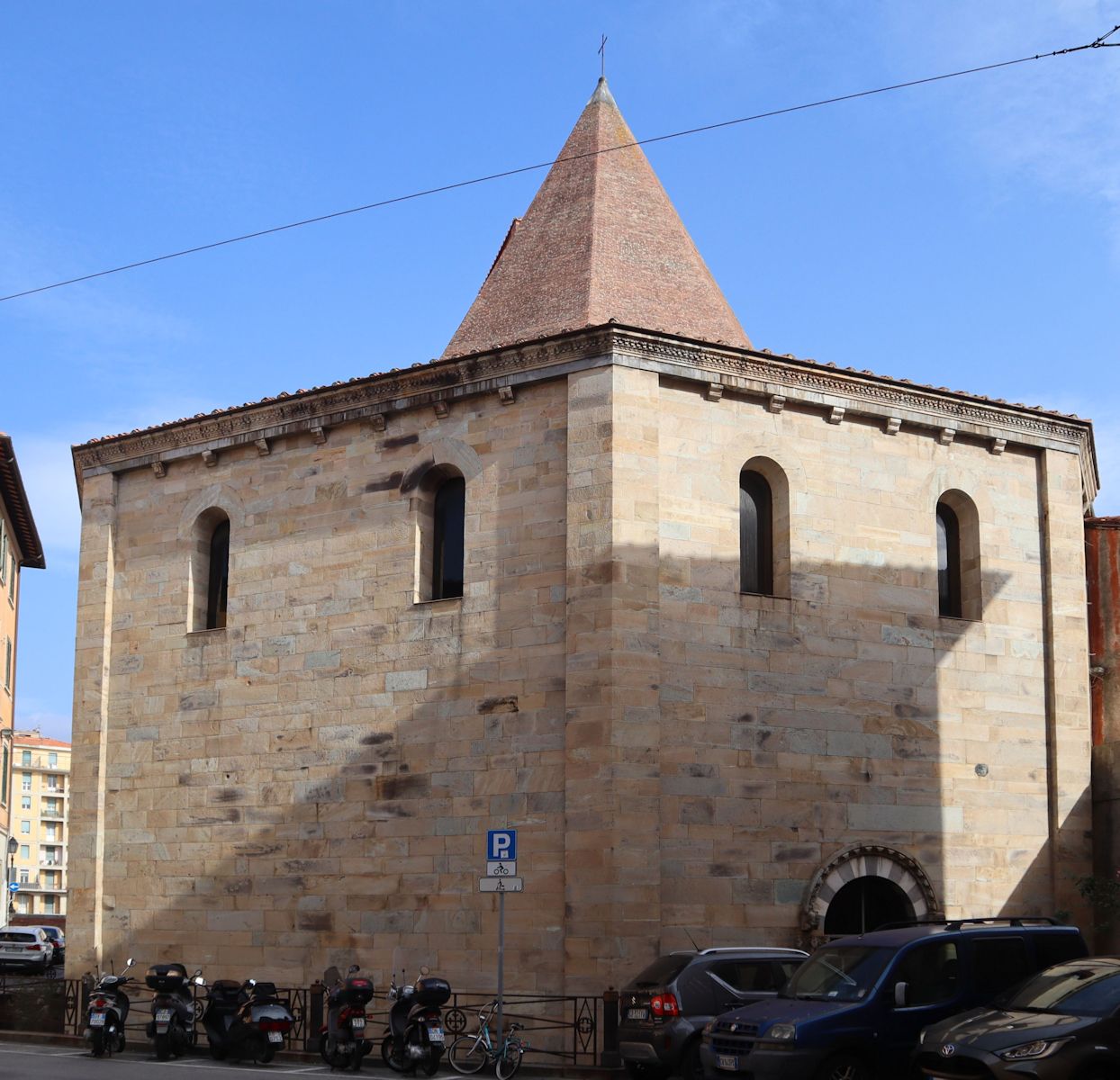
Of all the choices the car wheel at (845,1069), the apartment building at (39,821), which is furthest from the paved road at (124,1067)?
the apartment building at (39,821)

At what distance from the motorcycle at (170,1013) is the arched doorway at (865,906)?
27.3ft

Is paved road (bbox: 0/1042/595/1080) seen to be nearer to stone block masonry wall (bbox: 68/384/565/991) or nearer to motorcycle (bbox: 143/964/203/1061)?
motorcycle (bbox: 143/964/203/1061)

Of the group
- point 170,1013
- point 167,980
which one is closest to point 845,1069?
point 170,1013

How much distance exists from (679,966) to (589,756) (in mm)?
3366

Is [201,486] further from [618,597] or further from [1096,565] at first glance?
[1096,565]

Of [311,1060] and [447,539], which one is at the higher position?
[447,539]

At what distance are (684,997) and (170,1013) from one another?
282 inches

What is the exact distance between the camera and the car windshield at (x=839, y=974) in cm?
1475

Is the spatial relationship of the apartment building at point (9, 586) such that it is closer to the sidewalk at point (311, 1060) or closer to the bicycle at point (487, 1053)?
the sidewalk at point (311, 1060)

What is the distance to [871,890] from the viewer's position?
828 inches

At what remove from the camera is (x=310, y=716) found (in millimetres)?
22141

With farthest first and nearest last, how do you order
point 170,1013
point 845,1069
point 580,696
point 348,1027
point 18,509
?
point 18,509 → point 170,1013 → point 580,696 → point 348,1027 → point 845,1069

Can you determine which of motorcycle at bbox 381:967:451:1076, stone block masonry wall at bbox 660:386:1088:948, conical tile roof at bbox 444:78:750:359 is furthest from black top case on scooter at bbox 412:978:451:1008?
conical tile roof at bbox 444:78:750:359

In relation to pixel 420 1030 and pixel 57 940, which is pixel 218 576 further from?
pixel 57 940
